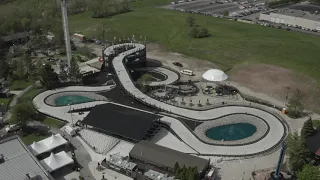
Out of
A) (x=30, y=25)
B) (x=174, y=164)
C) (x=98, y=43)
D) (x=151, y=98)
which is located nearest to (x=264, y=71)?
(x=151, y=98)

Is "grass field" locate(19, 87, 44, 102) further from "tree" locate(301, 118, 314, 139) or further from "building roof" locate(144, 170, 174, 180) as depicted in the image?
"tree" locate(301, 118, 314, 139)

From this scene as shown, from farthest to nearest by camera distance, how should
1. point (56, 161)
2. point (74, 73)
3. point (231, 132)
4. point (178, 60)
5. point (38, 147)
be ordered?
point (178, 60) → point (74, 73) → point (231, 132) → point (38, 147) → point (56, 161)

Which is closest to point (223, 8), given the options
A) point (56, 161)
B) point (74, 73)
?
point (74, 73)

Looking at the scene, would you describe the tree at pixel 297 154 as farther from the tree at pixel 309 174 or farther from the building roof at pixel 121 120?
the building roof at pixel 121 120

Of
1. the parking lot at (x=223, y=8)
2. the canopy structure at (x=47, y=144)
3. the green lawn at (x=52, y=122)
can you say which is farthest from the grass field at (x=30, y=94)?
the parking lot at (x=223, y=8)

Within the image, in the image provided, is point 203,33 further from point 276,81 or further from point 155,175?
point 155,175

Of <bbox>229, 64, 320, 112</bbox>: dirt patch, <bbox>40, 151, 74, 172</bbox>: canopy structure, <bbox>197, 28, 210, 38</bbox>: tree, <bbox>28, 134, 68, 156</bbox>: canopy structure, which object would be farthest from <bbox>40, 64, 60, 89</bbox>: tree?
<bbox>197, 28, 210, 38</bbox>: tree

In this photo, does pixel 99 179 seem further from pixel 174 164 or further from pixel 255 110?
pixel 255 110
